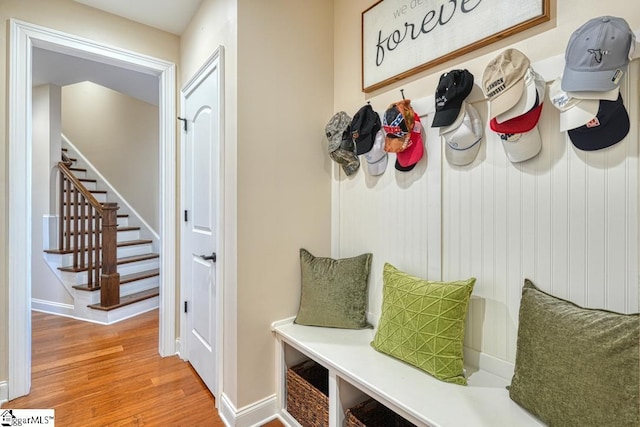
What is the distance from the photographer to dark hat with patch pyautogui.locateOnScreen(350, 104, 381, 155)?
1709 millimetres

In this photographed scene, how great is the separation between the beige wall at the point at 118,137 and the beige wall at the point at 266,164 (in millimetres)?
3533

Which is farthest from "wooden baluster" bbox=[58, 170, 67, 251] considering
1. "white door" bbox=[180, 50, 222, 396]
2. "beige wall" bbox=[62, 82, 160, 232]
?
"white door" bbox=[180, 50, 222, 396]

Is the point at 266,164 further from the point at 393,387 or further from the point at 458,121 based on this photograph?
the point at 393,387

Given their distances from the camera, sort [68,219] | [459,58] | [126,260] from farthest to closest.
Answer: [126,260] → [68,219] → [459,58]

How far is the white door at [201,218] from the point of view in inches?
74.0

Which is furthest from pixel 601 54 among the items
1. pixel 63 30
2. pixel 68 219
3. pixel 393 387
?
pixel 68 219

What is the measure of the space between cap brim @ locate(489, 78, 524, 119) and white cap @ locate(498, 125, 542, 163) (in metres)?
0.11

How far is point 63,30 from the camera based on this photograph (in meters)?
2.04

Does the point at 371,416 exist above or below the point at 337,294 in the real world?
below

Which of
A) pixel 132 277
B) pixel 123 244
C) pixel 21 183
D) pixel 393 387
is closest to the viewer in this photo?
pixel 393 387

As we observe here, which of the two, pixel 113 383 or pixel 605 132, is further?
pixel 113 383

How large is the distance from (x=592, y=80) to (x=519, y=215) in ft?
1.63

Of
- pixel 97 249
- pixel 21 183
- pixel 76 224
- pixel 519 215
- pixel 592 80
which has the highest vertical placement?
pixel 592 80

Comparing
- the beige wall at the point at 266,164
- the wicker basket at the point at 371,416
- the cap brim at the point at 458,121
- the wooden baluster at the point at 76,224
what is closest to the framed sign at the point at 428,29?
the cap brim at the point at 458,121
